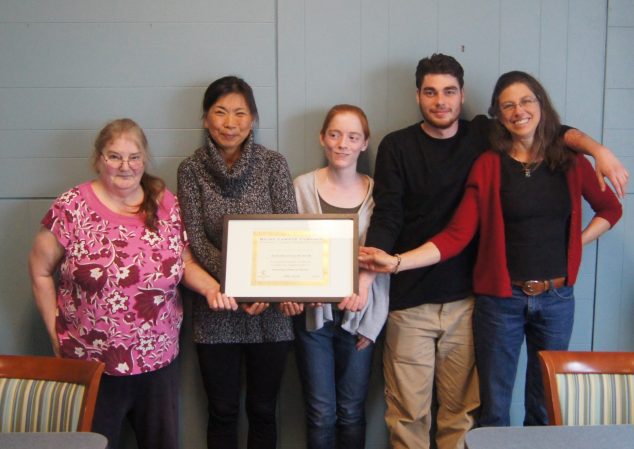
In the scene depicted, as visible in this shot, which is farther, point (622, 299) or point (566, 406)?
point (622, 299)

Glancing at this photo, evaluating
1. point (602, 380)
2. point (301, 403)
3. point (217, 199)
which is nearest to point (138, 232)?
point (217, 199)

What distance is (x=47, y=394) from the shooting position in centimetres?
150

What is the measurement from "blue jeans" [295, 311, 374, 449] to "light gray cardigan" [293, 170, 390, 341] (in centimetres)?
6

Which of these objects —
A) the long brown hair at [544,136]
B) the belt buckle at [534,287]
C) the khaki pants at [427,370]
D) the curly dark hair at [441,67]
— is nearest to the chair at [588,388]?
the belt buckle at [534,287]

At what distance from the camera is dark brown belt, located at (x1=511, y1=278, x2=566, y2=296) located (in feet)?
6.63

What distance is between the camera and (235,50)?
7.71 ft

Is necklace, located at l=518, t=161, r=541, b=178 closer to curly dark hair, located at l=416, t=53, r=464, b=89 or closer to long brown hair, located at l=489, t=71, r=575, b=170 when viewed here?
long brown hair, located at l=489, t=71, r=575, b=170

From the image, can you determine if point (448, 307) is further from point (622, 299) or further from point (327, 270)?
point (622, 299)

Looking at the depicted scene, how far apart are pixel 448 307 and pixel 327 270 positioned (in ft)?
1.88

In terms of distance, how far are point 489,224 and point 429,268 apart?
31 cm

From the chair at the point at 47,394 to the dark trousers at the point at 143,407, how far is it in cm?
41

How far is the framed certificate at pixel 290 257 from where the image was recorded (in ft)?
6.45

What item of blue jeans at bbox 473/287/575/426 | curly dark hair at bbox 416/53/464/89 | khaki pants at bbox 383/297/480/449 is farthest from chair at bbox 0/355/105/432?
curly dark hair at bbox 416/53/464/89

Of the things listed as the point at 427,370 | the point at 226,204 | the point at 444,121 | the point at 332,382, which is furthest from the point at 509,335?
the point at 226,204
